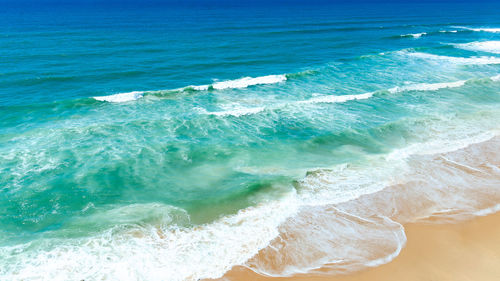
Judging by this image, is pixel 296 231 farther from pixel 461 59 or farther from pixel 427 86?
pixel 461 59

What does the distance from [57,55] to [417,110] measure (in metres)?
37.8

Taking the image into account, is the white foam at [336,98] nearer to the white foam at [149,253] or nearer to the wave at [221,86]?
the wave at [221,86]

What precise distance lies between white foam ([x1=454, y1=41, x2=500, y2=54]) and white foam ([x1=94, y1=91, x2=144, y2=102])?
4337 cm

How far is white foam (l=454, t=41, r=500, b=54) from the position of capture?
1698 inches

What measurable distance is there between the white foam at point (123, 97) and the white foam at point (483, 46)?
43371 mm

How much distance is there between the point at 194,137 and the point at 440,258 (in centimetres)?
1423

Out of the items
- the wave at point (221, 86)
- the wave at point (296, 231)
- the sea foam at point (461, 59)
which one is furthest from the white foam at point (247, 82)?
the sea foam at point (461, 59)

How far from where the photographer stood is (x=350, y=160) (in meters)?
17.1

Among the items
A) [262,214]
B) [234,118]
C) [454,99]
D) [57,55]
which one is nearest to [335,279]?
[262,214]

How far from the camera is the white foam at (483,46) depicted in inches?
1698

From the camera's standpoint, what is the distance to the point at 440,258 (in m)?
10.7

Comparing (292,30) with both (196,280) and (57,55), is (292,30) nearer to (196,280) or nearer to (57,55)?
(57,55)

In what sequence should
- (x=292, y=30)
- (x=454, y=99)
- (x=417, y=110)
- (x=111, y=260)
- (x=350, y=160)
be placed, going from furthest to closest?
(x=292, y=30) < (x=454, y=99) < (x=417, y=110) < (x=350, y=160) < (x=111, y=260)

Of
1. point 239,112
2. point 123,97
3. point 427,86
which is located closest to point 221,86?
point 239,112
